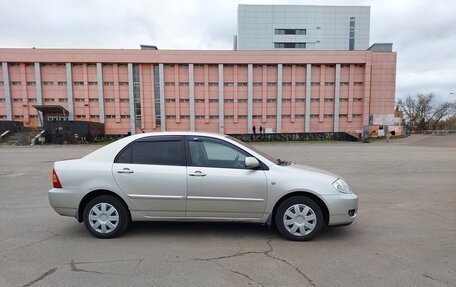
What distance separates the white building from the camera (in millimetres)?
60781

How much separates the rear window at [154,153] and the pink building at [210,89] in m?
38.6

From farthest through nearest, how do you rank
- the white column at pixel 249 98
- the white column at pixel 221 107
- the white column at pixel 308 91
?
1. the white column at pixel 308 91
2. the white column at pixel 249 98
3. the white column at pixel 221 107

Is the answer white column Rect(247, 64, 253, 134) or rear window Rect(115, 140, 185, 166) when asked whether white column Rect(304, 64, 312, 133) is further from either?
rear window Rect(115, 140, 185, 166)

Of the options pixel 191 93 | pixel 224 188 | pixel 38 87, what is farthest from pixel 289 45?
pixel 224 188

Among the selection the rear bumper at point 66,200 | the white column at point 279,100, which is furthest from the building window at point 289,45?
the rear bumper at point 66,200

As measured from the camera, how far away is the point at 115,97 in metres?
41.9

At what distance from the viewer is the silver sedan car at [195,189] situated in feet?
12.6

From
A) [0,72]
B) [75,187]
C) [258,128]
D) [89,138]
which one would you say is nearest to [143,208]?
[75,187]

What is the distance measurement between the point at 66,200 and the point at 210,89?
132 feet

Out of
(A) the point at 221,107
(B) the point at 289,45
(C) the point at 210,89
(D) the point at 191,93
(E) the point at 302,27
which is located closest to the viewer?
(D) the point at 191,93

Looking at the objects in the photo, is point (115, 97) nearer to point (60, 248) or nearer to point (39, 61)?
point (39, 61)

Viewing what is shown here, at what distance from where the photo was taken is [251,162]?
12.6 feet

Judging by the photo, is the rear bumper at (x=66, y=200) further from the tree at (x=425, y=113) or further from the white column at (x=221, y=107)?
the tree at (x=425, y=113)

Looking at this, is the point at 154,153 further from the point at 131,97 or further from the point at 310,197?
the point at 131,97
